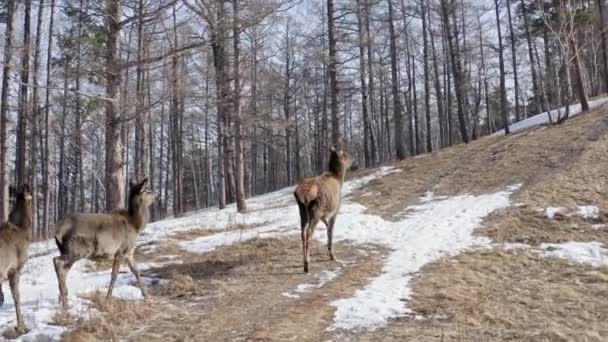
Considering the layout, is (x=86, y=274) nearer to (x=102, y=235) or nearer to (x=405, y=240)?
(x=102, y=235)

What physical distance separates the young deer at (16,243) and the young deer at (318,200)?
4376 mm

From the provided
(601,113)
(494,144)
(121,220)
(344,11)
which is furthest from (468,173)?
(121,220)

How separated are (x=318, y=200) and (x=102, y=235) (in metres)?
3.91

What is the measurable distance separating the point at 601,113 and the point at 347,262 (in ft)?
57.8

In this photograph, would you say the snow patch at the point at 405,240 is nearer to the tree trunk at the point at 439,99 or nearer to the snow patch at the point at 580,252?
the snow patch at the point at 580,252

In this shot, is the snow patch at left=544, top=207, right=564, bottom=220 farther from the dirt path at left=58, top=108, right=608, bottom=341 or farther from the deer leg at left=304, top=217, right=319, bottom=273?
the deer leg at left=304, top=217, right=319, bottom=273

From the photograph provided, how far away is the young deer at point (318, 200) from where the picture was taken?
31.4ft

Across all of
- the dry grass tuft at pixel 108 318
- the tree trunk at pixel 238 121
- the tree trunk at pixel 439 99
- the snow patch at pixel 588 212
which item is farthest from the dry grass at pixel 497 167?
the tree trunk at pixel 439 99

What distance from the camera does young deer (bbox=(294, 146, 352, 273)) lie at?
9578mm

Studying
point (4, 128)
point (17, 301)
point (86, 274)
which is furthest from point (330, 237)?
point (4, 128)

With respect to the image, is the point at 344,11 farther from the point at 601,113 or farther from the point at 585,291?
the point at 585,291

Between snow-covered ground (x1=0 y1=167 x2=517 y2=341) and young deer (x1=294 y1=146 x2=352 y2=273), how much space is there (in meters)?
0.65

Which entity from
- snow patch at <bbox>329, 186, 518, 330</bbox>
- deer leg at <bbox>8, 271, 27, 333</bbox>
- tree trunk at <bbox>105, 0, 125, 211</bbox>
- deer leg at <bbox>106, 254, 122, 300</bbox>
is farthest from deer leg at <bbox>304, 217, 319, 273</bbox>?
tree trunk at <bbox>105, 0, 125, 211</bbox>

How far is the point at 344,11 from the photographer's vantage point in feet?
77.6
